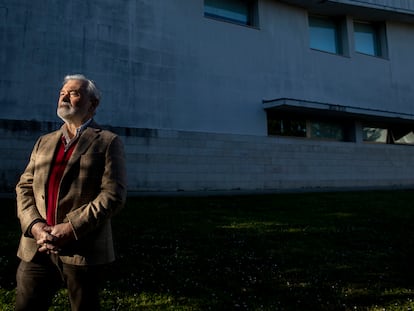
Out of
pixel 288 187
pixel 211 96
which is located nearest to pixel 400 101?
pixel 288 187

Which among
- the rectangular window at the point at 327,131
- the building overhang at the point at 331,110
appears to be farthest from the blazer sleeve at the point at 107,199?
the rectangular window at the point at 327,131

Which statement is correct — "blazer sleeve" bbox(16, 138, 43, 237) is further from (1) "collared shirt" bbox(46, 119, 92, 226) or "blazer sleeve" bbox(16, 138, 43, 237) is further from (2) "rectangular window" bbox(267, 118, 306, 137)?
(2) "rectangular window" bbox(267, 118, 306, 137)

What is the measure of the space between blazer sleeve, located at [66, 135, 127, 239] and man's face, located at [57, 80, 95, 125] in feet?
0.89

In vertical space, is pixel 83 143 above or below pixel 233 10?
below

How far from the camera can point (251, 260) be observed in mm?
4879

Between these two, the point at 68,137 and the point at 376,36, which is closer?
the point at 68,137

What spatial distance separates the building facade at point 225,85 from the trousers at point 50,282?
26.5 feet

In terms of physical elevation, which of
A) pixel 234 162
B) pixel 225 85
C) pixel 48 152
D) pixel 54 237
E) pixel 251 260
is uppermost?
pixel 225 85

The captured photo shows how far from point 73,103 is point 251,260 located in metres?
3.55

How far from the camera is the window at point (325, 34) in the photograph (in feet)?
52.6

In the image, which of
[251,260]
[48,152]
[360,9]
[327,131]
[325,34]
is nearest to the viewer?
[48,152]

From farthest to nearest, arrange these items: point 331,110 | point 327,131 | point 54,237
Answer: point 327,131
point 331,110
point 54,237

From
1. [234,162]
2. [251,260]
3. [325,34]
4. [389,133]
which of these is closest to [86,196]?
[251,260]

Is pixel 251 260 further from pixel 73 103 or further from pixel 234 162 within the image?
pixel 234 162
